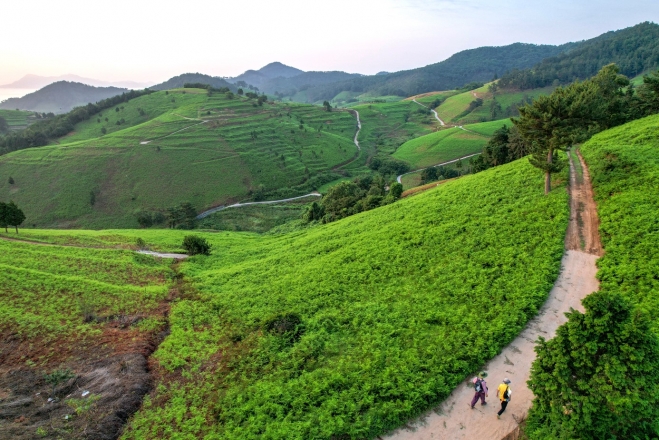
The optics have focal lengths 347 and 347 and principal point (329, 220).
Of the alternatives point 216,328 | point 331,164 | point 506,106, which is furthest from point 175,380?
point 506,106

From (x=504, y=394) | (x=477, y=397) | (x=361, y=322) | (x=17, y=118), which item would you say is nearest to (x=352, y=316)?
(x=361, y=322)

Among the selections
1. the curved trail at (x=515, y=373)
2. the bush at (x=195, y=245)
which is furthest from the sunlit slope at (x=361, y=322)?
the bush at (x=195, y=245)

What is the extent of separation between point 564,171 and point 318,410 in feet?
106

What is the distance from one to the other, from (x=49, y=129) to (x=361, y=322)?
167 metres

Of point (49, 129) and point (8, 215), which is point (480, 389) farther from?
point (49, 129)

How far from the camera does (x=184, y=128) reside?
12988 cm

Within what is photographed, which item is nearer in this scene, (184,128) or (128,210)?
(128,210)

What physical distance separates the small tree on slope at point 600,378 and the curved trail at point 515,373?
1.85 meters

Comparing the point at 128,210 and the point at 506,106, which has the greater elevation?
the point at 506,106

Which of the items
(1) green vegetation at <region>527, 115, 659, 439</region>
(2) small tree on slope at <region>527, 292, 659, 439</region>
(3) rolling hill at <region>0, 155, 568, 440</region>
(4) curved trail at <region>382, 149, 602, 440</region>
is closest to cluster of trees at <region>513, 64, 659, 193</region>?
(3) rolling hill at <region>0, 155, 568, 440</region>

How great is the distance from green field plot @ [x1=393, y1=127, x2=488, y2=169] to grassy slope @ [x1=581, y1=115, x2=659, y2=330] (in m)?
81.1

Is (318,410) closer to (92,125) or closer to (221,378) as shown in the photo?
(221,378)

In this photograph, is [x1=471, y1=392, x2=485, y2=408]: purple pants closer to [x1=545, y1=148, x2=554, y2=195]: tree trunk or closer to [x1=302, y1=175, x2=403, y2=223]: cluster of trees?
[x1=545, y1=148, x2=554, y2=195]: tree trunk

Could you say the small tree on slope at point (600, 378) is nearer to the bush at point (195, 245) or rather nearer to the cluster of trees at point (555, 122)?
the cluster of trees at point (555, 122)
